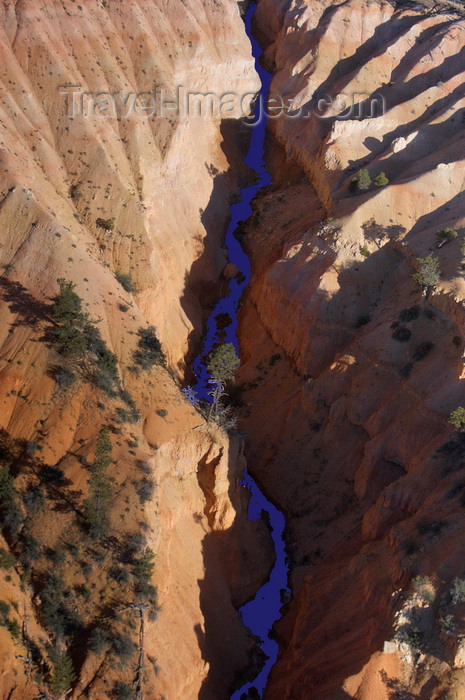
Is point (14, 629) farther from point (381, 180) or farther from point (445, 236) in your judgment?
point (381, 180)

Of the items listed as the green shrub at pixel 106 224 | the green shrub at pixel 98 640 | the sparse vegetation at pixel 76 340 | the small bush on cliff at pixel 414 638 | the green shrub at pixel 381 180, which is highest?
the green shrub at pixel 381 180

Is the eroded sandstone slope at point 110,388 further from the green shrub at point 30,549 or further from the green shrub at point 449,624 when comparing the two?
the green shrub at point 449,624

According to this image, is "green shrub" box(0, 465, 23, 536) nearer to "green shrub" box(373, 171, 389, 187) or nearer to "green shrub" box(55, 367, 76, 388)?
"green shrub" box(55, 367, 76, 388)

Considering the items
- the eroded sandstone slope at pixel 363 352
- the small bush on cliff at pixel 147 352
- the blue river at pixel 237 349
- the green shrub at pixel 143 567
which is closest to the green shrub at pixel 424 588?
the eroded sandstone slope at pixel 363 352

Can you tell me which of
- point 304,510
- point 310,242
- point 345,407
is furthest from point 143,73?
point 304,510

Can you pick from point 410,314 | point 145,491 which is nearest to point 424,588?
point 145,491

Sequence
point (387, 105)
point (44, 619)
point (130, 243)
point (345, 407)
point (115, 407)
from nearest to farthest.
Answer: point (44, 619), point (115, 407), point (345, 407), point (130, 243), point (387, 105)

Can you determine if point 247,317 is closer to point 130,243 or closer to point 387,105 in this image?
point 130,243
